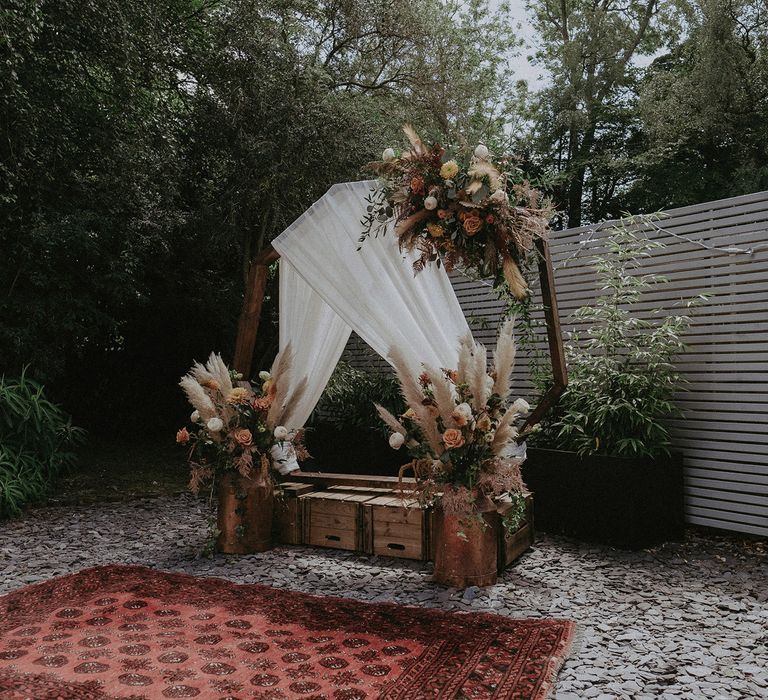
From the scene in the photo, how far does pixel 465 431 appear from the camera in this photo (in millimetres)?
2932

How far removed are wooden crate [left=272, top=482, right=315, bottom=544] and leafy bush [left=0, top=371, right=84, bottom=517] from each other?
206 cm

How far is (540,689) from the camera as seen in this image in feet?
6.41

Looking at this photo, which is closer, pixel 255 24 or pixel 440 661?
pixel 440 661

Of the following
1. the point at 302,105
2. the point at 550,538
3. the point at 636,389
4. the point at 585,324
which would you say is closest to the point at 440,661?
the point at 550,538

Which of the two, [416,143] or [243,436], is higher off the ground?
[416,143]

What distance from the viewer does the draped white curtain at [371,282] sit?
349cm

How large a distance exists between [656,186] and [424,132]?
17.6 feet

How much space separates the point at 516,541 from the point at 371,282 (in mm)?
1553

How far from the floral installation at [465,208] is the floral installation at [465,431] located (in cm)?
40

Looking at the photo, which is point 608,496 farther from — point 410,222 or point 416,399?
point 410,222

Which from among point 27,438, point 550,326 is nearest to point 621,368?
point 550,326

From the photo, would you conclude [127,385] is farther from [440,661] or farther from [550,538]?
[440,661]

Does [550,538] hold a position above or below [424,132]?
below

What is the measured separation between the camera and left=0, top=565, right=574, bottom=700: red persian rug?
1979 millimetres
